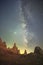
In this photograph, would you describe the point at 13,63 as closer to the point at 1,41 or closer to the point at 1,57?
the point at 1,57

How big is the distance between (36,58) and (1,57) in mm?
16790

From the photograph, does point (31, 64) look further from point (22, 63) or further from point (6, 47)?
point (6, 47)

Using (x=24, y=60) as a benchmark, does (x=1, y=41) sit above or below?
above

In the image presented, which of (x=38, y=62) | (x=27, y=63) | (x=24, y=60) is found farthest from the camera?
(x=24, y=60)

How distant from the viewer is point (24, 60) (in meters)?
52.8

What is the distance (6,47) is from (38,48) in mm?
25872

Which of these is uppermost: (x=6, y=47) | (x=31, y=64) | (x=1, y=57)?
(x=6, y=47)

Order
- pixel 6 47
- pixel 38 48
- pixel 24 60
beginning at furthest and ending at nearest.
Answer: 1. pixel 6 47
2. pixel 38 48
3. pixel 24 60

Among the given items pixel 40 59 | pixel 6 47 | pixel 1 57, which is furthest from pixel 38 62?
pixel 6 47

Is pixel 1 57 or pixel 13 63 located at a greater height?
pixel 1 57

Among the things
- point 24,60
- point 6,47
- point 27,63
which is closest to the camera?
point 27,63

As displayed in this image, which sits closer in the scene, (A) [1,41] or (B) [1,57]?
(B) [1,57]

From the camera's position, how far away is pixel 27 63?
48906mm

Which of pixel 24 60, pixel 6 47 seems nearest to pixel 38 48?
pixel 24 60
